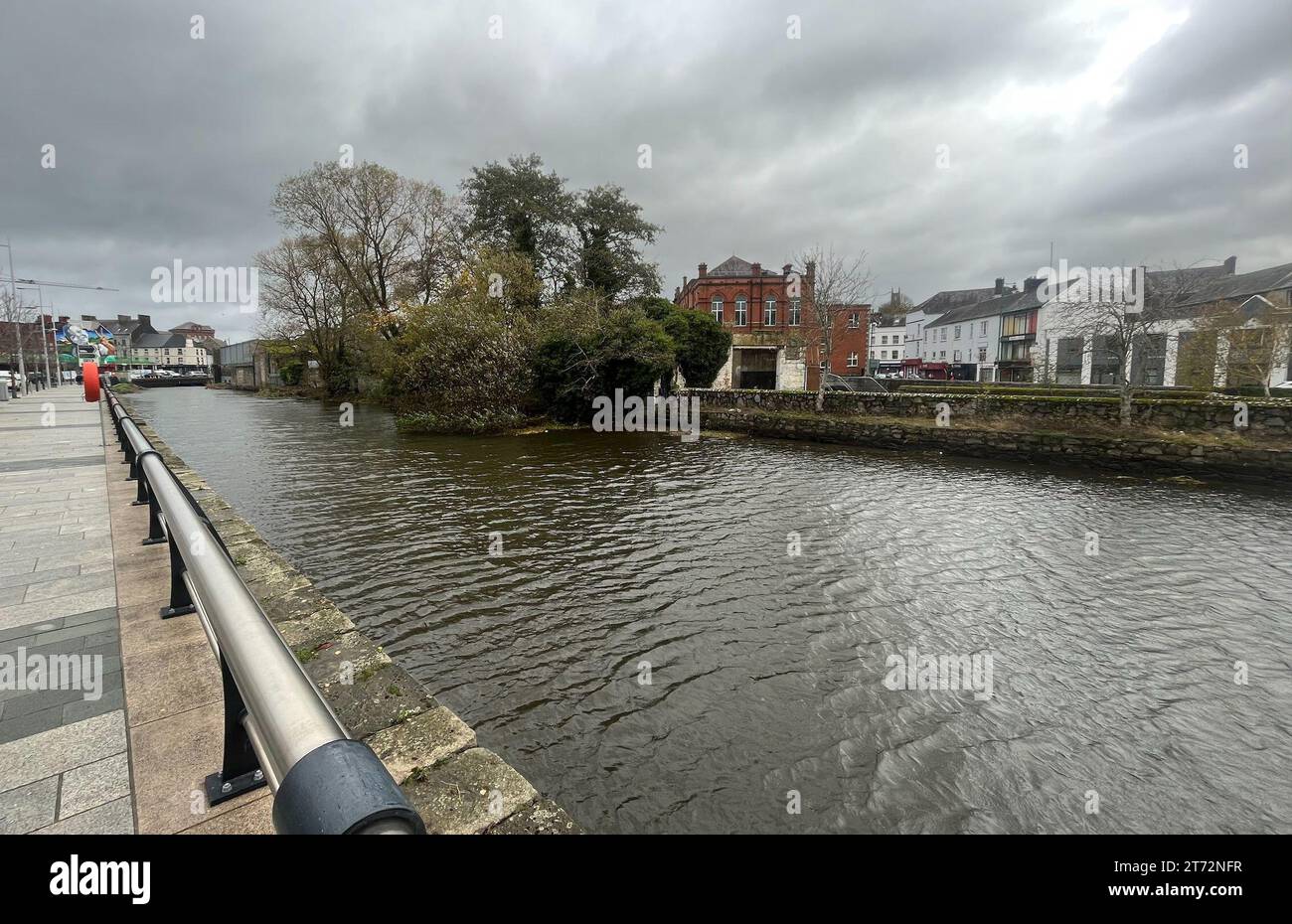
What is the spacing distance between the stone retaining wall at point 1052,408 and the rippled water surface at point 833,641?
4225 millimetres

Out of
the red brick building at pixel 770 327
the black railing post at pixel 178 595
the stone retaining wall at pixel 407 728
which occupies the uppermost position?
the red brick building at pixel 770 327

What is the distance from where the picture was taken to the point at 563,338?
888 inches

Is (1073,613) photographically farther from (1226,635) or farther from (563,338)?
(563,338)

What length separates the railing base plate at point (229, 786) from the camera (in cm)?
226

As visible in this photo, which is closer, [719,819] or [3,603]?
[719,819]

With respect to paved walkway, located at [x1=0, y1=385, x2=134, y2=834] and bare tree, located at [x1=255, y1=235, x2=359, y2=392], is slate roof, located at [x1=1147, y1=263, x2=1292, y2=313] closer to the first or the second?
paved walkway, located at [x1=0, y1=385, x2=134, y2=834]

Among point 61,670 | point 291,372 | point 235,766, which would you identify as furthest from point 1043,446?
point 291,372

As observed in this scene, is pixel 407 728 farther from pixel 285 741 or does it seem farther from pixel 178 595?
pixel 285 741

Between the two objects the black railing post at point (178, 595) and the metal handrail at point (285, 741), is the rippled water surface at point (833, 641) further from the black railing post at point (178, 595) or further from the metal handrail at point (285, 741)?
the metal handrail at point (285, 741)

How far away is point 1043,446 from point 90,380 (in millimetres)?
31817

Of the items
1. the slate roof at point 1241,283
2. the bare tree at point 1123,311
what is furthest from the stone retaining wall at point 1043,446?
the slate roof at point 1241,283

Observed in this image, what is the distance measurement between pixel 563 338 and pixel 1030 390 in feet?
74.8
